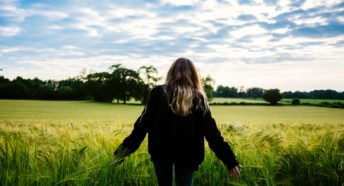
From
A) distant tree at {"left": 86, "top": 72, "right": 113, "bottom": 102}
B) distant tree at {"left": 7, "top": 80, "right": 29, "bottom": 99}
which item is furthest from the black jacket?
distant tree at {"left": 86, "top": 72, "right": 113, "bottom": 102}

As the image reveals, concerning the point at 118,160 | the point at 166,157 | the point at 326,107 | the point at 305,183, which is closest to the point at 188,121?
the point at 166,157

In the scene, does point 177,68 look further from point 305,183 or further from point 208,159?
point 305,183

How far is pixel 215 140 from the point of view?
349 cm

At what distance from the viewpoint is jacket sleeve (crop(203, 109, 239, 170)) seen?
3.45 metres

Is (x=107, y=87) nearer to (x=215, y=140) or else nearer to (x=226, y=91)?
(x=226, y=91)

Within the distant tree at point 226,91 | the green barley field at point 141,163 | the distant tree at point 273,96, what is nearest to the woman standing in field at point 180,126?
the green barley field at point 141,163

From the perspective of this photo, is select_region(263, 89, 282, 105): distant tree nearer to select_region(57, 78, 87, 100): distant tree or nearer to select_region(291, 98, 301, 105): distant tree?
select_region(291, 98, 301, 105): distant tree

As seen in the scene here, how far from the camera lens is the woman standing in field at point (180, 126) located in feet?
10.8

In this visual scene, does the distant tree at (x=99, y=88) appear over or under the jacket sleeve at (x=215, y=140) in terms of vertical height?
over

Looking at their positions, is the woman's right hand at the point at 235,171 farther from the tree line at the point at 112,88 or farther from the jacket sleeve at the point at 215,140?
the tree line at the point at 112,88

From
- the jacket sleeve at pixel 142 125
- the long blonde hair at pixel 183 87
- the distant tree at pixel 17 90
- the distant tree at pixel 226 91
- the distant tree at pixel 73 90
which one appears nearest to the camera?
the long blonde hair at pixel 183 87

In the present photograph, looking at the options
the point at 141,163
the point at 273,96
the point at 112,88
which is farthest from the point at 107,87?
the point at 141,163

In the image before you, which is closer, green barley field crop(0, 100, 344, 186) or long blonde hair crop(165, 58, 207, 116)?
long blonde hair crop(165, 58, 207, 116)

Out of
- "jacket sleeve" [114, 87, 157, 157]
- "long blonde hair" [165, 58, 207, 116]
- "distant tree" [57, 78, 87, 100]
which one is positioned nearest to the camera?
"long blonde hair" [165, 58, 207, 116]
